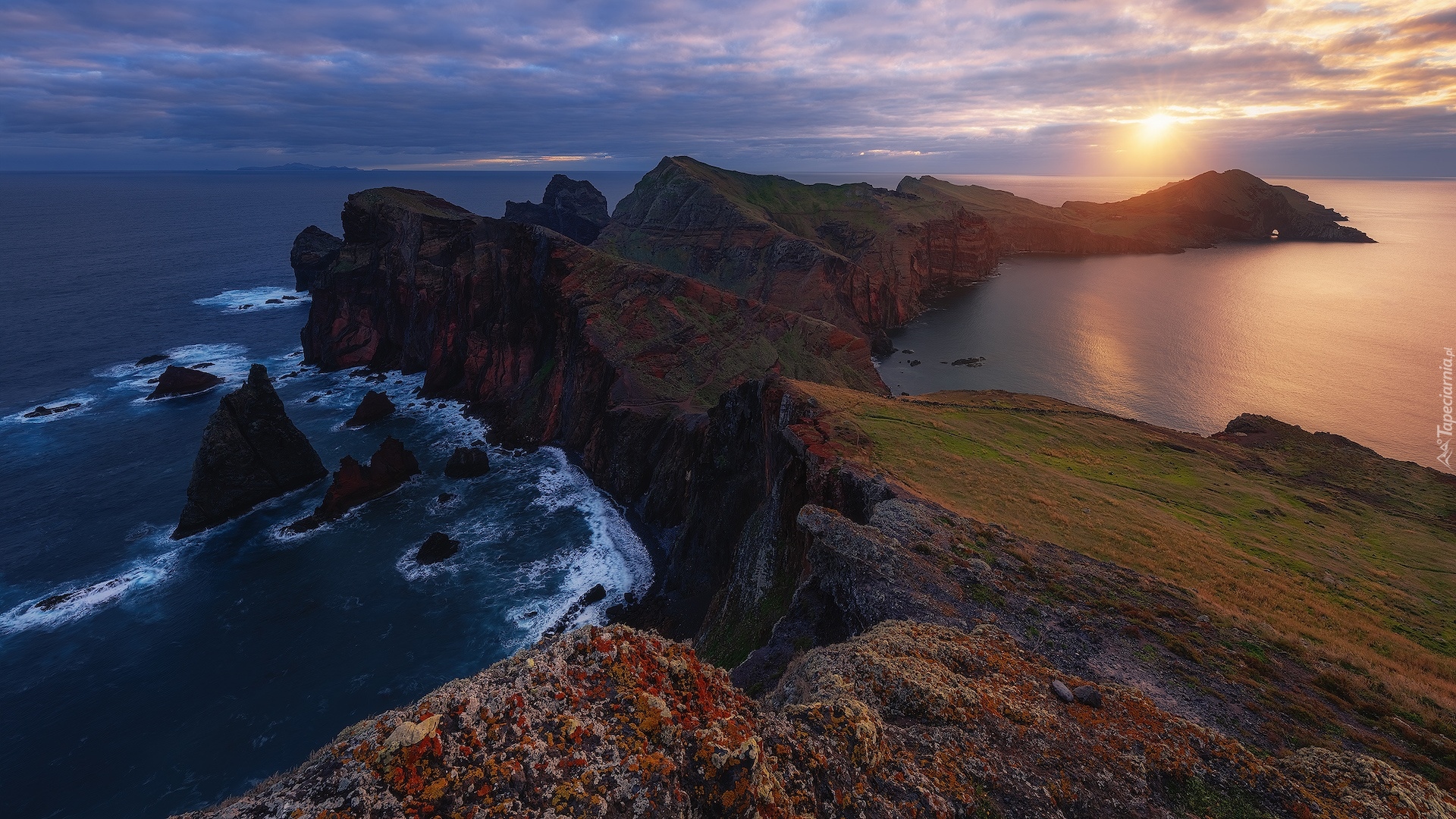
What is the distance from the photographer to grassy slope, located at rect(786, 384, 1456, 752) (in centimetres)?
1855

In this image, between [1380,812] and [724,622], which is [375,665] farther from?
[1380,812]

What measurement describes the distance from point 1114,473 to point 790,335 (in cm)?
4168

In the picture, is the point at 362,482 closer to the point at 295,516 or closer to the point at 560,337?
the point at 295,516

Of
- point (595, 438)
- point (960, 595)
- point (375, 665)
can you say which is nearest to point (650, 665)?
point (960, 595)

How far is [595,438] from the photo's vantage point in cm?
5869

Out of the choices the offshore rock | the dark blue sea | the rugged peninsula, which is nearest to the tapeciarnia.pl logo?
the rugged peninsula

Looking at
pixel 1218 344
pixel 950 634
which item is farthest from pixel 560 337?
pixel 1218 344

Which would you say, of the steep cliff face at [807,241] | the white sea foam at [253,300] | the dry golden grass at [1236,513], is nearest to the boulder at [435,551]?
the dry golden grass at [1236,513]

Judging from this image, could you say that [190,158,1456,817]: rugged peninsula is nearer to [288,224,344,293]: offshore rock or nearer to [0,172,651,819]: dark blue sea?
[0,172,651,819]: dark blue sea

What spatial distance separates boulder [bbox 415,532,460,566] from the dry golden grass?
31.6 meters

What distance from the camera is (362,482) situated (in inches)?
2094

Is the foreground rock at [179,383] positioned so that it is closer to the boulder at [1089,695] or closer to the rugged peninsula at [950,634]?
the rugged peninsula at [950,634]

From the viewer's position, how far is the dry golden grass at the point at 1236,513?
63.7 feet

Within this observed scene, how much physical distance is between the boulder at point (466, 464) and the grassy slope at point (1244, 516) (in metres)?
36.7
